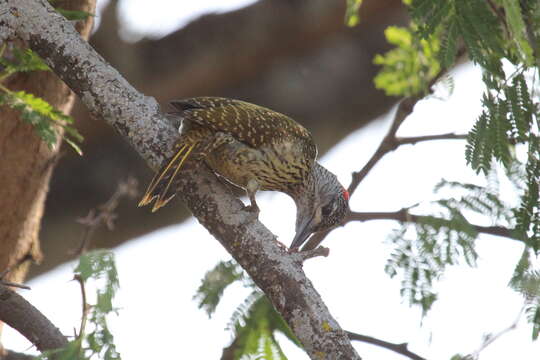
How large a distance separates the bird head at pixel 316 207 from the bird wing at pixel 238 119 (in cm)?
51

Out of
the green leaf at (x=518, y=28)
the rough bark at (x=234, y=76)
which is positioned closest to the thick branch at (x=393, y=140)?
the green leaf at (x=518, y=28)

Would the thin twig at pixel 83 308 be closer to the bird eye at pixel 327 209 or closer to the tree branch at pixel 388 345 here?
the tree branch at pixel 388 345

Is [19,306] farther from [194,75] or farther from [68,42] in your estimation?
[194,75]

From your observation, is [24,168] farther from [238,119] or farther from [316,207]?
[316,207]

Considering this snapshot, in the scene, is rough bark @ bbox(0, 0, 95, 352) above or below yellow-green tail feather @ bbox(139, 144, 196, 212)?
above

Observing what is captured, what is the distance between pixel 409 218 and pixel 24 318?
74.7 inches

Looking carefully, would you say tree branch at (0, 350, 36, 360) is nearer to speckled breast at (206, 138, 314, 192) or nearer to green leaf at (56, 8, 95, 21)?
speckled breast at (206, 138, 314, 192)

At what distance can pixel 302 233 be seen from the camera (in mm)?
5238

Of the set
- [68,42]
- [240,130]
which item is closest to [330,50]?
[240,130]

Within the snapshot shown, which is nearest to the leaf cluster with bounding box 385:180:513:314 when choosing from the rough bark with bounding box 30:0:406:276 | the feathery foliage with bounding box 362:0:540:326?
the feathery foliage with bounding box 362:0:540:326

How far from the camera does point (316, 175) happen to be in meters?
5.23

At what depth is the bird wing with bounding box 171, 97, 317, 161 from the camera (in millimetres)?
4234

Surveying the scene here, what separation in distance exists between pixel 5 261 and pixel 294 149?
1758mm

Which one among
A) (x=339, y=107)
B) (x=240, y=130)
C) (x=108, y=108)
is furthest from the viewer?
(x=339, y=107)
